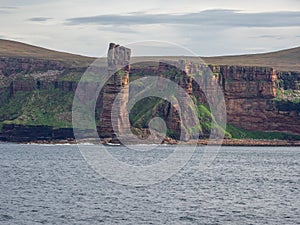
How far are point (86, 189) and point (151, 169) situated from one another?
5256cm

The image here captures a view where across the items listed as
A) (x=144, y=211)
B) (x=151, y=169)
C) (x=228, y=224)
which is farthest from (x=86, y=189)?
(x=151, y=169)

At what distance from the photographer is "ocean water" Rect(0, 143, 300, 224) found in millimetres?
98438

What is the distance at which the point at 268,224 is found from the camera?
Result: 9506cm

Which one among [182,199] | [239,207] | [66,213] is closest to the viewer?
[66,213]

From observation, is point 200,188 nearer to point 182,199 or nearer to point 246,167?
point 182,199

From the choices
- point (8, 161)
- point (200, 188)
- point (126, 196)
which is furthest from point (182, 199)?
point (8, 161)

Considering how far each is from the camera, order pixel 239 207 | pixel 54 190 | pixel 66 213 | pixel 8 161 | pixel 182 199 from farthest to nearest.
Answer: pixel 8 161 → pixel 54 190 → pixel 182 199 → pixel 239 207 → pixel 66 213

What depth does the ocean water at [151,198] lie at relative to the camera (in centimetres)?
9844

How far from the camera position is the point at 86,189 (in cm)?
12850

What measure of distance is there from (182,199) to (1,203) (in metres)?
23.1

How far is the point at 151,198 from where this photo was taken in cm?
11781

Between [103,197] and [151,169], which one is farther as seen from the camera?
[151,169]

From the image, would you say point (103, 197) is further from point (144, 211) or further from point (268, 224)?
point (268, 224)

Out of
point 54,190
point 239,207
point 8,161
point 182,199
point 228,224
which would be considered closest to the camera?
point 228,224
